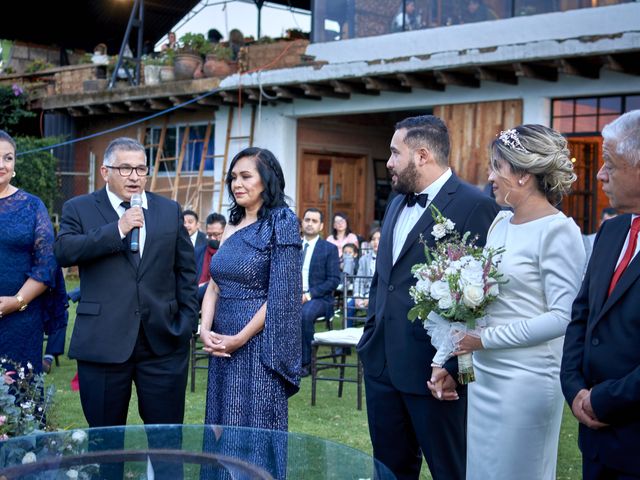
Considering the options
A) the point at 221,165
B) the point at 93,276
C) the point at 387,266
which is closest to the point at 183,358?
the point at 93,276

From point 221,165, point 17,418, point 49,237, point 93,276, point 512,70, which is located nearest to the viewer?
point 17,418

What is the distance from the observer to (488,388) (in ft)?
11.4

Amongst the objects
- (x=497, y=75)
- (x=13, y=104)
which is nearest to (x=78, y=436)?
(x=497, y=75)

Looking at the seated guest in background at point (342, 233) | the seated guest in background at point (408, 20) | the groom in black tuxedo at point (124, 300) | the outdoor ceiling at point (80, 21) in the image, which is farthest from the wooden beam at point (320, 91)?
the groom in black tuxedo at point (124, 300)

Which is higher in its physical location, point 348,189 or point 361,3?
point 361,3

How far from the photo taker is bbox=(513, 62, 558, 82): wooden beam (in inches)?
481

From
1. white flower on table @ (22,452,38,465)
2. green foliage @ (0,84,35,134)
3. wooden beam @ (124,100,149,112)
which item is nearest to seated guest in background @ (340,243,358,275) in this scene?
wooden beam @ (124,100,149,112)

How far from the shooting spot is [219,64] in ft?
55.1

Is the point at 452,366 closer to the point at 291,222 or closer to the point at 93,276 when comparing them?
the point at 291,222

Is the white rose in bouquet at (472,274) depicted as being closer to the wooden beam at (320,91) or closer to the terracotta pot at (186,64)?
the wooden beam at (320,91)

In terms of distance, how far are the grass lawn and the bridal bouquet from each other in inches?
91.0

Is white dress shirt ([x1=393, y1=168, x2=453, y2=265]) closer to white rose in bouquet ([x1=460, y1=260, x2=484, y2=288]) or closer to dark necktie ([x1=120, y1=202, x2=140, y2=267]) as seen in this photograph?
white rose in bouquet ([x1=460, y1=260, x2=484, y2=288])

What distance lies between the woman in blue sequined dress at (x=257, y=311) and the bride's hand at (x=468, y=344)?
93 centimetres

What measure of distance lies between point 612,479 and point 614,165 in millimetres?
1111
